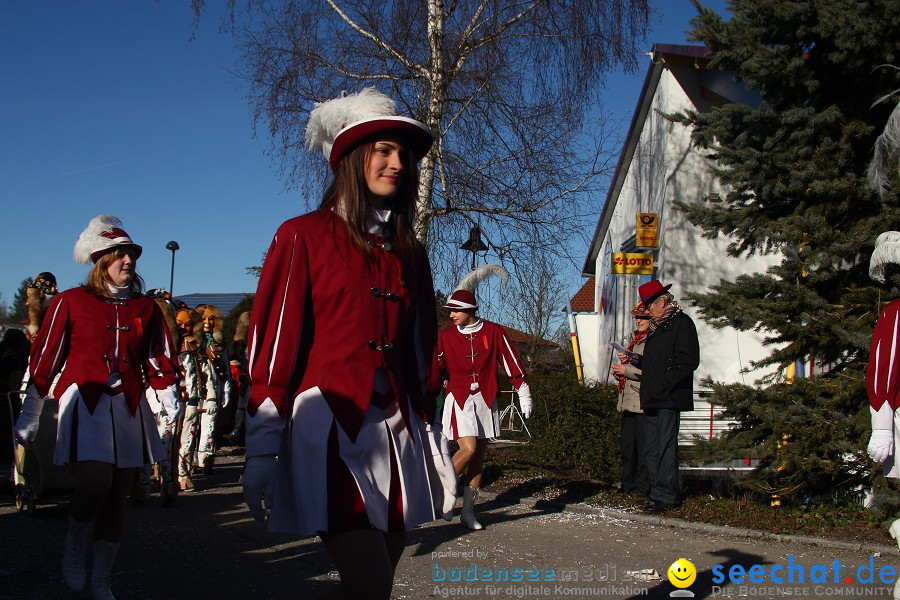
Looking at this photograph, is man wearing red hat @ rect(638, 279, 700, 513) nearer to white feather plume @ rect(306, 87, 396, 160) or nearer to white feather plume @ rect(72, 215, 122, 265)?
white feather plume @ rect(72, 215, 122, 265)

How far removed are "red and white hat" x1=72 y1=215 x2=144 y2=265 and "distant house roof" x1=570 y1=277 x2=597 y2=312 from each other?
3177 cm

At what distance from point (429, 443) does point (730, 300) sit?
5.37m

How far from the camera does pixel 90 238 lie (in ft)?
17.6

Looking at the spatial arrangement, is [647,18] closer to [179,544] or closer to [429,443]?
[179,544]

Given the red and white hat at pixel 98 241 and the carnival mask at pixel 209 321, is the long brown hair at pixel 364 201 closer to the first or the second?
the red and white hat at pixel 98 241

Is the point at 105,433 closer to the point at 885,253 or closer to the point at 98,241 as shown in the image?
the point at 98,241

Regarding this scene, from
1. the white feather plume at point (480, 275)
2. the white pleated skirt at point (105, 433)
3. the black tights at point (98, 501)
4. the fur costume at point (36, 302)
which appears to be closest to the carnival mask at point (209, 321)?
the fur costume at point (36, 302)

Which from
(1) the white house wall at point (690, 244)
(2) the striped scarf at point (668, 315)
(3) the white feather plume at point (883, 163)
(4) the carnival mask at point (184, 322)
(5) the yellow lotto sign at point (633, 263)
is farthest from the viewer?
(1) the white house wall at point (690, 244)

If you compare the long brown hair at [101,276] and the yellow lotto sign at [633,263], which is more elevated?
the yellow lotto sign at [633,263]

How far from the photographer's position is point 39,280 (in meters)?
8.81

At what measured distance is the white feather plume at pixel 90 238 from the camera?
5348 mm

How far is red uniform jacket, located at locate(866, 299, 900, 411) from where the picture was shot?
482 centimetres

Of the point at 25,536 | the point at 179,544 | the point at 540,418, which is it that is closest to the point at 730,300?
the point at 540,418

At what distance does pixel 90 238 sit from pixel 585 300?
32852 mm
